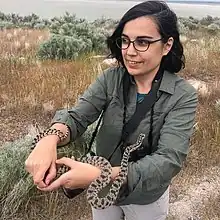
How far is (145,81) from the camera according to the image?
1.88m

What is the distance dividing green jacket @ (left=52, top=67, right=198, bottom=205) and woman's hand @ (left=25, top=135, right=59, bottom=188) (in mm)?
268

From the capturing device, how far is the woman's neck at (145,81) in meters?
1.86

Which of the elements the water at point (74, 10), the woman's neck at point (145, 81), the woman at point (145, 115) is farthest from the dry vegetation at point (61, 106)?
the water at point (74, 10)

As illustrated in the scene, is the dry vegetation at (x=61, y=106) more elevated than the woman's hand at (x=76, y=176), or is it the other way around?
the woman's hand at (x=76, y=176)

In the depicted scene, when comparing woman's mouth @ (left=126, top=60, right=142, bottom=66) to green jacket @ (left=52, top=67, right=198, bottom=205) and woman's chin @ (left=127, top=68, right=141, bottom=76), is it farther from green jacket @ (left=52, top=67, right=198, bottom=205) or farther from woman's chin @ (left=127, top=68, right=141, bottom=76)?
green jacket @ (left=52, top=67, right=198, bottom=205)

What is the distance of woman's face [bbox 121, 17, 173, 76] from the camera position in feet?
5.75

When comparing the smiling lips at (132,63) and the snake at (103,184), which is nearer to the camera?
the snake at (103,184)

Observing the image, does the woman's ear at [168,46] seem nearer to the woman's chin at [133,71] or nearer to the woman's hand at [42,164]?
the woman's chin at [133,71]

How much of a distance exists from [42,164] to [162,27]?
815 mm

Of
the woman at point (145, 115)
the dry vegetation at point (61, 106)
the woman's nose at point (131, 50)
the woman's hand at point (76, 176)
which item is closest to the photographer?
the woman's hand at point (76, 176)

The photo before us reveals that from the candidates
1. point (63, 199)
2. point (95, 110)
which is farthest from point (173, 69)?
point (63, 199)

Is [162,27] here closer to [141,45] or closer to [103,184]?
[141,45]

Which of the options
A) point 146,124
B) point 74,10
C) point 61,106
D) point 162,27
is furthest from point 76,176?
Answer: point 74,10

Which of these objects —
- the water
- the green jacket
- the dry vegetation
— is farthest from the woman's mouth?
the water
